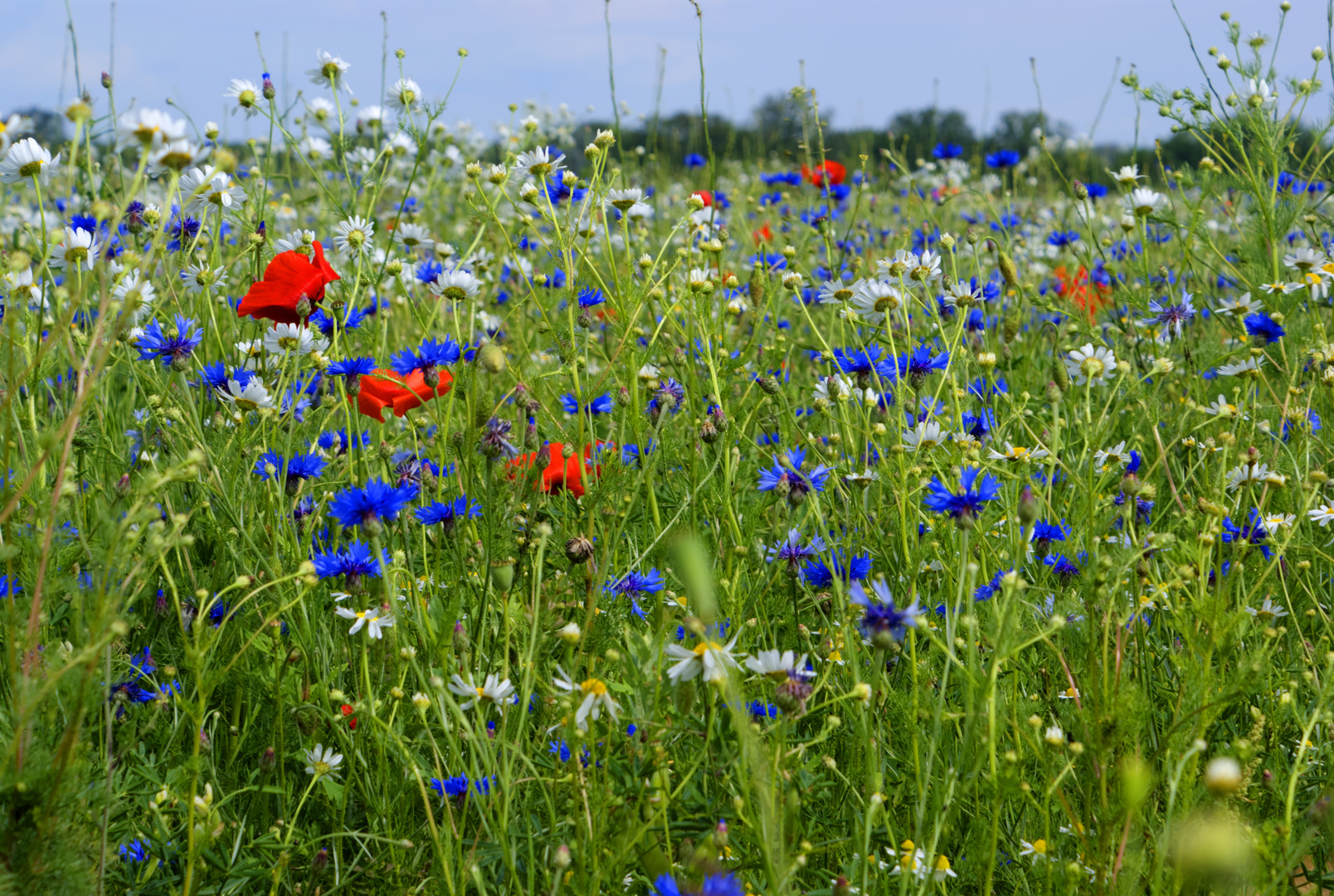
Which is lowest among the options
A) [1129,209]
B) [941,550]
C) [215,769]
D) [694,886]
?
[215,769]

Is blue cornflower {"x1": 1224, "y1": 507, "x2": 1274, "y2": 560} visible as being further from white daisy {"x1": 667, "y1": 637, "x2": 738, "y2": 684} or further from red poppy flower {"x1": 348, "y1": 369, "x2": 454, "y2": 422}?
red poppy flower {"x1": 348, "y1": 369, "x2": 454, "y2": 422}

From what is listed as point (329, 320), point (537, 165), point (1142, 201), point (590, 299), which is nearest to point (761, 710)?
point (537, 165)

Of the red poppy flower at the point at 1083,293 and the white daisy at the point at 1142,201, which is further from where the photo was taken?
the red poppy flower at the point at 1083,293

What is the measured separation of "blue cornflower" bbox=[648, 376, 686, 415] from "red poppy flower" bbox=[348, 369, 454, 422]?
36 centimetres

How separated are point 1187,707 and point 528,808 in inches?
29.8

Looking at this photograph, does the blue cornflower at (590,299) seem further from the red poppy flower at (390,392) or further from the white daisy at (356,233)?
the red poppy flower at (390,392)

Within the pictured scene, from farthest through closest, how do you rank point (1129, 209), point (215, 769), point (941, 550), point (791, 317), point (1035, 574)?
point (791, 317) → point (1129, 209) → point (1035, 574) → point (941, 550) → point (215, 769)

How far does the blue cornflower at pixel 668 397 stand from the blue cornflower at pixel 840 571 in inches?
13.8

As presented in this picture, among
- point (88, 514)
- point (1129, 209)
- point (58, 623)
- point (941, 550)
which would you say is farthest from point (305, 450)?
point (1129, 209)

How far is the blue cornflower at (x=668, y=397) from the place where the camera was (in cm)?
165

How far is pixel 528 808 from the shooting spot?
1110 millimetres

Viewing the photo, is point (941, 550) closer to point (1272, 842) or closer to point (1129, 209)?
point (1272, 842)

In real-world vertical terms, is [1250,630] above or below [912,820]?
above

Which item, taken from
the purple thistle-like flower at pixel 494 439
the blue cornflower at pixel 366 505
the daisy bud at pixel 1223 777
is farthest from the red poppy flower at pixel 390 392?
the daisy bud at pixel 1223 777
